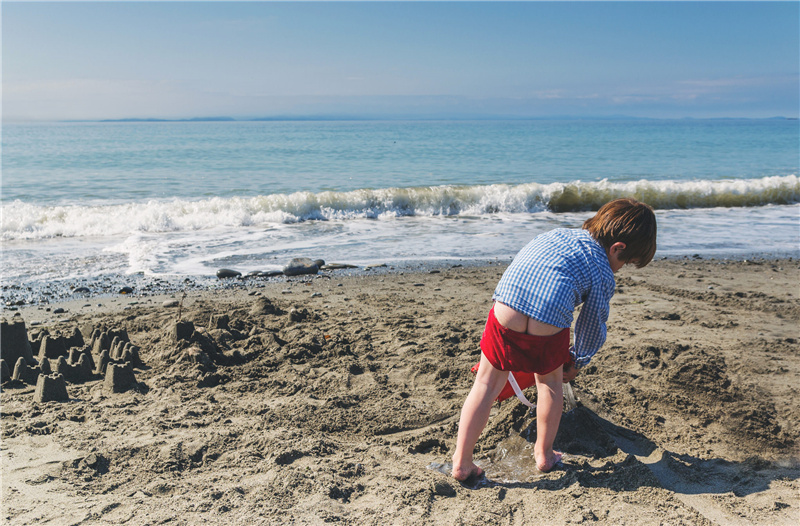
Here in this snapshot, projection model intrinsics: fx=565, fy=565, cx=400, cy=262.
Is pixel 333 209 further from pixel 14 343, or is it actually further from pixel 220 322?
pixel 14 343

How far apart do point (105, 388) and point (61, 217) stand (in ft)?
27.6

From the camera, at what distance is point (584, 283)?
2.39 meters

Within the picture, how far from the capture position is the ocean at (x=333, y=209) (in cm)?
805

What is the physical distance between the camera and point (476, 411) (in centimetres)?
251

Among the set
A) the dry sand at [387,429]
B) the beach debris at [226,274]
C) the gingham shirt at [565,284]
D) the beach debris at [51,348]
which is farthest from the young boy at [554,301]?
the beach debris at [226,274]

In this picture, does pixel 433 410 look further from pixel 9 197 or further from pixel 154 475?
pixel 9 197

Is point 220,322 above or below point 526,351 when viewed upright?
below

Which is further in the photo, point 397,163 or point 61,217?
point 397,163

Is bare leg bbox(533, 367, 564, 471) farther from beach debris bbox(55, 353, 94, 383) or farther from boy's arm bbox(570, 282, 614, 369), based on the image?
beach debris bbox(55, 353, 94, 383)

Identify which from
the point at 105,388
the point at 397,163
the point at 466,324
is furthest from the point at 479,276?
the point at 397,163

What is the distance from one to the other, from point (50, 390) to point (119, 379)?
1.24 ft

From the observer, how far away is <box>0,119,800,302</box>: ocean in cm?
805

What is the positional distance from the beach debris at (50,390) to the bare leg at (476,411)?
2.50 m

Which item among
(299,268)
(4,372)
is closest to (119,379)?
(4,372)
